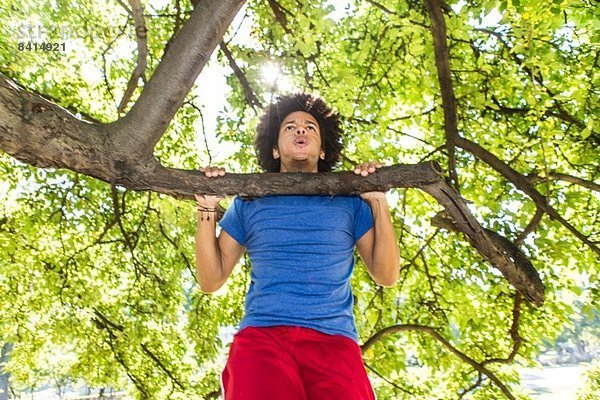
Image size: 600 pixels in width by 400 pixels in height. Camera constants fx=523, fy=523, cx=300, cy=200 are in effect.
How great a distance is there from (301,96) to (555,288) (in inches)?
130

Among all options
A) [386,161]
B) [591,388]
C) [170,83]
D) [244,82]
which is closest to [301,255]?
[170,83]

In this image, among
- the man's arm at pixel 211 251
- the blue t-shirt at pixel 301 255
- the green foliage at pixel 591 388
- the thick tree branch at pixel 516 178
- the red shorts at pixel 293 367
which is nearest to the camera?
the red shorts at pixel 293 367

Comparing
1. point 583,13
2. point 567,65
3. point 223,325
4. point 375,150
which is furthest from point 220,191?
point 223,325

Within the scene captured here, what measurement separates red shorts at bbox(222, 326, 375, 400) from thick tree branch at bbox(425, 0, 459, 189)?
6.04 feet

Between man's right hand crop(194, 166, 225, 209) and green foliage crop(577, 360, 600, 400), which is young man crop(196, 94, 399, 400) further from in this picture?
green foliage crop(577, 360, 600, 400)

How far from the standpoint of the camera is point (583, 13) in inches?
142

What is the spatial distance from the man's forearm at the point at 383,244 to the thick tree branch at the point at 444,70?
4.21ft

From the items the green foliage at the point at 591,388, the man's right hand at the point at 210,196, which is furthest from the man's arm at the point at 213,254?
the green foliage at the point at 591,388

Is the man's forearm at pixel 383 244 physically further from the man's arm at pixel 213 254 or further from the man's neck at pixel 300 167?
the man's arm at pixel 213 254

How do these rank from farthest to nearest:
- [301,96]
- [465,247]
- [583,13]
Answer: [465,247] < [583,13] < [301,96]

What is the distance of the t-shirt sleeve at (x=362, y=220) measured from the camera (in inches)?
90.5

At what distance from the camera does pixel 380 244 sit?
2.28 meters

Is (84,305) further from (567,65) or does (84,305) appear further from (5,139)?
(567,65)

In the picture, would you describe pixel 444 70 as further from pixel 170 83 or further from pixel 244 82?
pixel 170 83
